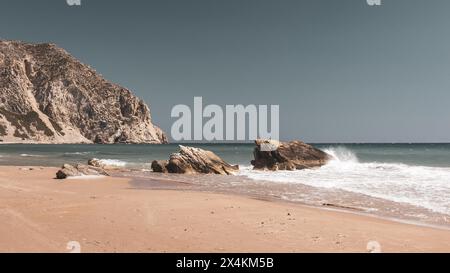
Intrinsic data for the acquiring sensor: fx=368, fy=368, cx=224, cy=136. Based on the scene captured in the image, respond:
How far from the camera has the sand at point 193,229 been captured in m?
8.49

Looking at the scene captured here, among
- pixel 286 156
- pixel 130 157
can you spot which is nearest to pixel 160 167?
pixel 286 156

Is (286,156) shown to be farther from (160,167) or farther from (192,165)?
(160,167)

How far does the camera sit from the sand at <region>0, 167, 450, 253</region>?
8.49 meters

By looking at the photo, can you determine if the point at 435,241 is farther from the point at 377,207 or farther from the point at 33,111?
the point at 33,111

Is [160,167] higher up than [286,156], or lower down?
lower down

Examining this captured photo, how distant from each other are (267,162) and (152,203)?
2937cm

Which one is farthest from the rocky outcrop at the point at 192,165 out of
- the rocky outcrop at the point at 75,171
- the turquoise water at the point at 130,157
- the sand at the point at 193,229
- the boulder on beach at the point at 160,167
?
the sand at the point at 193,229

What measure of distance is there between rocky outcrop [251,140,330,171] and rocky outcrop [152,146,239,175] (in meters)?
6.65

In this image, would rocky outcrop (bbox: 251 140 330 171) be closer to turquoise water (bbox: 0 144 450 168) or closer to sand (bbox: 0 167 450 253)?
turquoise water (bbox: 0 144 450 168)

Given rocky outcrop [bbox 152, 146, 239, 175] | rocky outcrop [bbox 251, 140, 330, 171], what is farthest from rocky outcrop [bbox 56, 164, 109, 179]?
rocky outcrop [bbox 251, 140, 330, 171]

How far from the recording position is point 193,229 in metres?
10.2

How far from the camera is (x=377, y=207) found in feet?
52.6

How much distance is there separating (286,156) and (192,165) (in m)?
12.2

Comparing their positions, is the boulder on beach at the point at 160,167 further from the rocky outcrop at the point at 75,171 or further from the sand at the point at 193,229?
the sand at the point at 193,229
